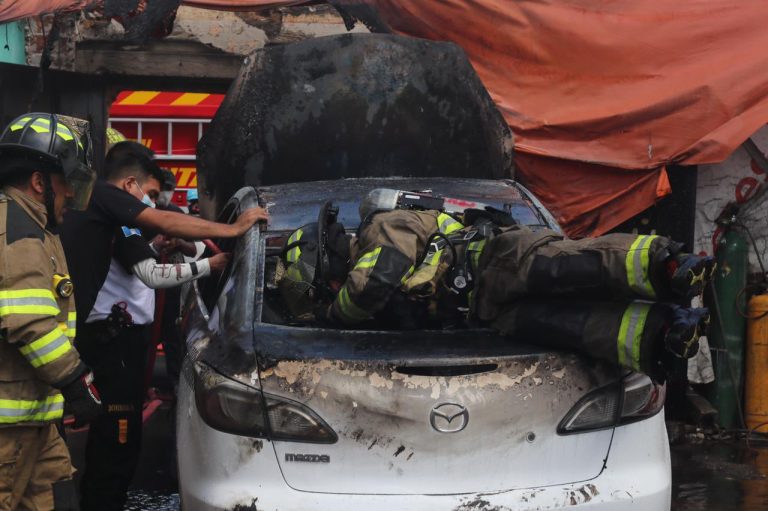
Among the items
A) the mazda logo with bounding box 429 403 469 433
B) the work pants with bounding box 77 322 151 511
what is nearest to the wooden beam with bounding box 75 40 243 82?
the work pants with bounding box 77 322 151 511

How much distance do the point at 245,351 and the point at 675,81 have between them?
4750 mm

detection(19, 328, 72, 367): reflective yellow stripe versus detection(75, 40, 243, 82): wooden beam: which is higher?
detection(19, 328, 72, 367): reflective yellow stripe

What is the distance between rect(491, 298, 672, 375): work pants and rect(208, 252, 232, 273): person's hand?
5.17 ft

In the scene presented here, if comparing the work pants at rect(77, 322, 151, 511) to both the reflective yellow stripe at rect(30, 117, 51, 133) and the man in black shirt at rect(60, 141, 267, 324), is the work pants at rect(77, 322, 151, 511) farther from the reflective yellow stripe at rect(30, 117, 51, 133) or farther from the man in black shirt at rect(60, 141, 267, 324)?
the reflective yellow stripe at rect(30, 117, 51, 133)

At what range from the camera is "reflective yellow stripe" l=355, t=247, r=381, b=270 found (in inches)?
140

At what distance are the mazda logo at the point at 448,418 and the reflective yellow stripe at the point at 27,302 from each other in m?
1.31

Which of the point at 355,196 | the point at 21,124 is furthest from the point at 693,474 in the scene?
the point at 21,124

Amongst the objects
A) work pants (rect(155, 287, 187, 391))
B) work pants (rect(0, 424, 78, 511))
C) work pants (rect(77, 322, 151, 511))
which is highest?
work pants (rect(0, 424, 78, 511))

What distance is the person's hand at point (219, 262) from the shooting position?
4680 millimetres

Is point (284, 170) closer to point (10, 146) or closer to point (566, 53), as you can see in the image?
point (566, 53)

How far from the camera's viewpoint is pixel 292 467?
10.4ft

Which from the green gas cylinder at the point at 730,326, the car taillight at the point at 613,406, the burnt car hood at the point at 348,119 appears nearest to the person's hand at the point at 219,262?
the burnt car hood at the point at 348,119

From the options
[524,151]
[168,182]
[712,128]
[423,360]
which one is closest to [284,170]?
[168,182]

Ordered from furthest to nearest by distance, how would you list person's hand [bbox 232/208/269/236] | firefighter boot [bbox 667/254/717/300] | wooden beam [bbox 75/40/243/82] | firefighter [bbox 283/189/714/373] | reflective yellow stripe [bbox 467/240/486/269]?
wooden beam [bbox 75/40/243/82]
person's hand [bbox 232/208/269/236]
reflective yellow stripe [bbox 467/240/486/269]
firefighter [bbox 283/189/714/373]
firefighter boot [bbox 667/254/717/300]
